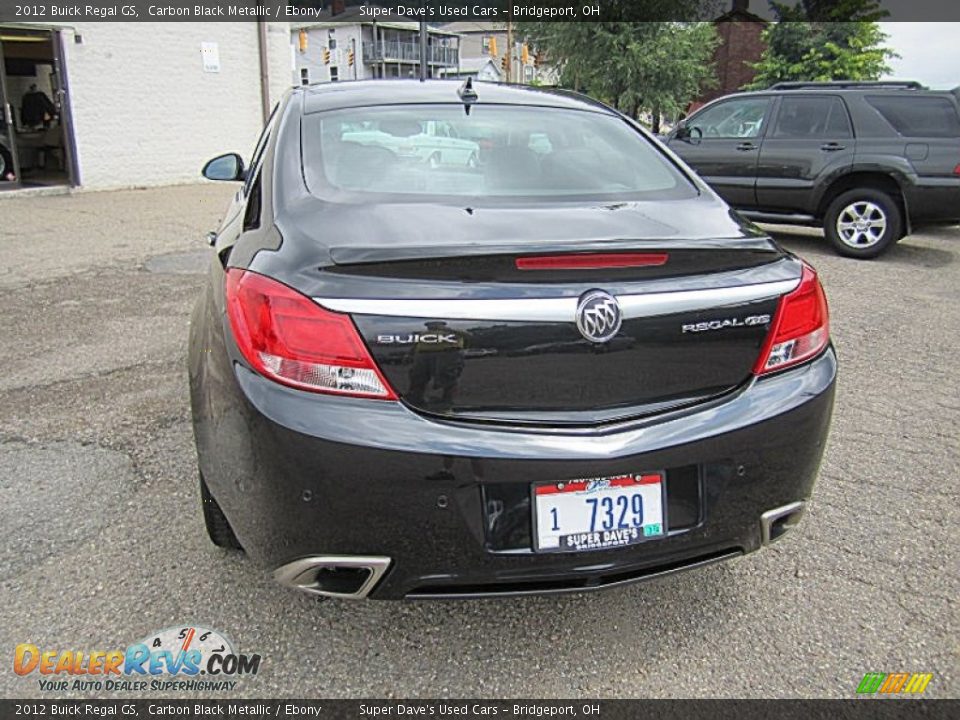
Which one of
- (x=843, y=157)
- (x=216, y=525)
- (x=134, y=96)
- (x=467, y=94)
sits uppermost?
(x=134, y=96)

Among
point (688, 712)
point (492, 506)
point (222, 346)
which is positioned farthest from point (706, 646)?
point (222, 346)

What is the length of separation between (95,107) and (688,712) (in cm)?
1438

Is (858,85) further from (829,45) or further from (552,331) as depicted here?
(829,45)

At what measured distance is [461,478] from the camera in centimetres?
176

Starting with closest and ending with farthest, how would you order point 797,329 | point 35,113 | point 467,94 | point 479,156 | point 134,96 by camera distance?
point 797,329, point 479,156, point 467,94, point 134,96, point 35,113

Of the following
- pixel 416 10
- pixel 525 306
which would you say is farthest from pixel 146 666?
pixel 416 10

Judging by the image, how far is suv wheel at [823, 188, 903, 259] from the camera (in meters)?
8.15

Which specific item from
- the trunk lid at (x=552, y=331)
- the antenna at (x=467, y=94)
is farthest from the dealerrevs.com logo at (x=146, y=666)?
the antenna at (x=467, y=94)

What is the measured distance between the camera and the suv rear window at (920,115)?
26.1 ft

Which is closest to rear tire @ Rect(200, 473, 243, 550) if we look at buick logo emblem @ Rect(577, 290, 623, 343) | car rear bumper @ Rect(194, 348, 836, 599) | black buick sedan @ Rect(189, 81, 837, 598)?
black buick sedan @ Rect(189, 81, 837, 598)

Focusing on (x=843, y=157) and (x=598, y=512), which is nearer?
(x=598, y=512)

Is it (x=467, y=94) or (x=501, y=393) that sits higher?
(x=467, y=94)

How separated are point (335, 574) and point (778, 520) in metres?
1.23

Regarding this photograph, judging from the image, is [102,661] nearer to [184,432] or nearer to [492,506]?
[492,506]
